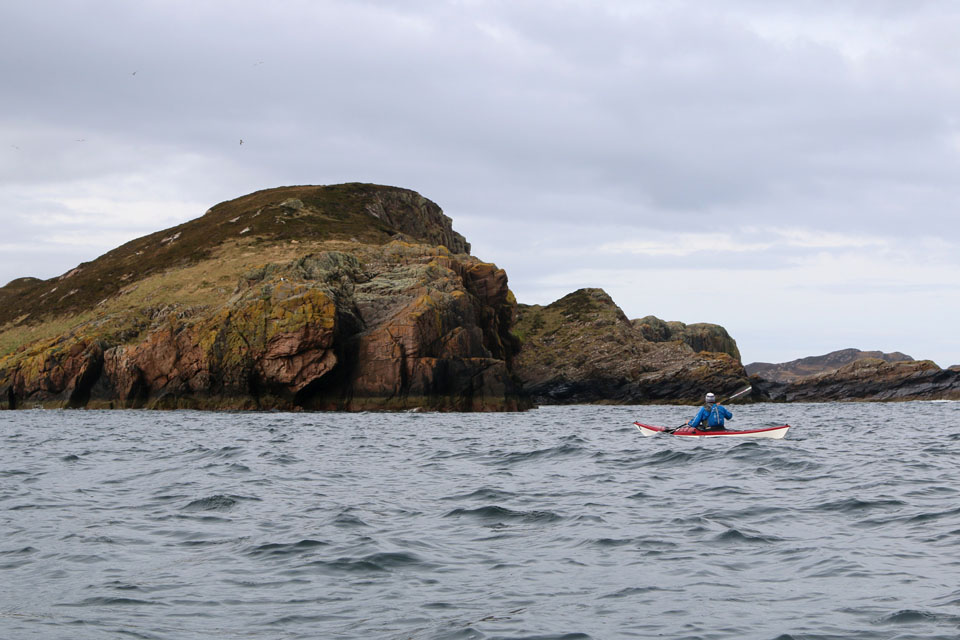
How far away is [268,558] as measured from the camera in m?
10.3

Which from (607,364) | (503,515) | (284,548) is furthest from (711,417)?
(607,364)

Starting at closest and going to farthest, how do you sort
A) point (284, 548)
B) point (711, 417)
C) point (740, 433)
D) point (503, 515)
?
1. point (284, 548)
2. point (503, 515)
3. point (740, 433)
4. point (711, 417)

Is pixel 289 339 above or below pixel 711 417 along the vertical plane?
above

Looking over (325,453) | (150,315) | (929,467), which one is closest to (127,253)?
(150,315)

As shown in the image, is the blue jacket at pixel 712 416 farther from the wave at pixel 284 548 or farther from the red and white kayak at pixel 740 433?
the wave at pixel 284 548

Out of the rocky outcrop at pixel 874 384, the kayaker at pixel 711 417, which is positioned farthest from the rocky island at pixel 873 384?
the kayaker at pixel 711 417

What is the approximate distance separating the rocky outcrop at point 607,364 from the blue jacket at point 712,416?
207 feet

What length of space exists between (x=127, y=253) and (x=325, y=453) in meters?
103

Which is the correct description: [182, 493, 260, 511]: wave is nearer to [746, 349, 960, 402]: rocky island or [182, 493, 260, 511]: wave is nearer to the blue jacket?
the blue jacket

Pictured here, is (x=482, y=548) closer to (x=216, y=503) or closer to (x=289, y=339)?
(x=216, y=503)

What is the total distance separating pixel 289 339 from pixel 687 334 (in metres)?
91.6

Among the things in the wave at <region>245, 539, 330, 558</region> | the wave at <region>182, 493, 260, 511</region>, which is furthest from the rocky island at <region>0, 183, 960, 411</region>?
the wave at <region>245, 539, 330, 558</region>

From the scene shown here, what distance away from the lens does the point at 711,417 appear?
28.0 meters

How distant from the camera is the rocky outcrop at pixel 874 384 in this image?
99938 millimetres
